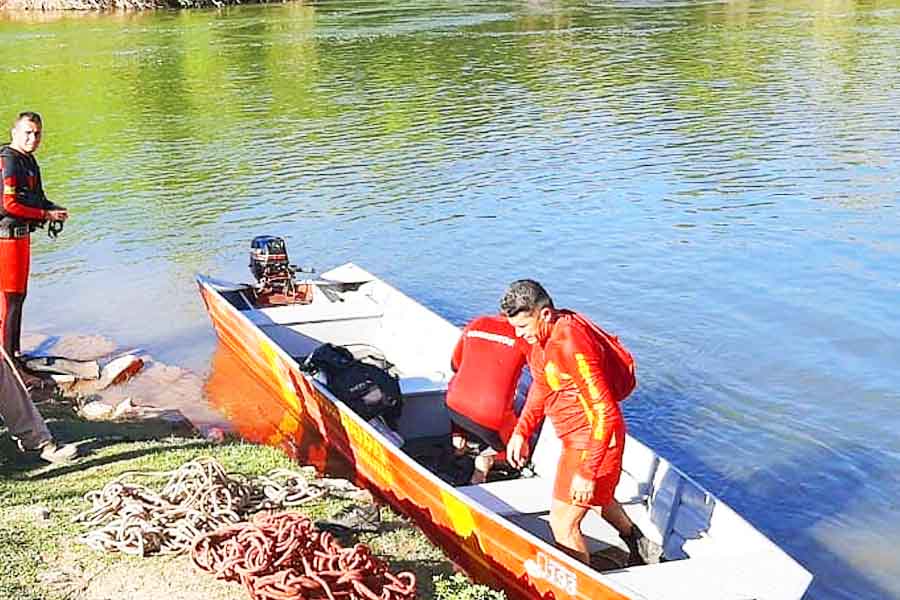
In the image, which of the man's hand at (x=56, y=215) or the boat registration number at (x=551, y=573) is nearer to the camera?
the boat registration number at (x=551, y=573)

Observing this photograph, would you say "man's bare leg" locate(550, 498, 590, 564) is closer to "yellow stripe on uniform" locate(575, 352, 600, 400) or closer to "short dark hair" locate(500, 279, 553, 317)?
"yellow stripe on uniform" locate(575, 352, 600, 400)

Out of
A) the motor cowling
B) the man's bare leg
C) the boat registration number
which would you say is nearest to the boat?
the boat registration number

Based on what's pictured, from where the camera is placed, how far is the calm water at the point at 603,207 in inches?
388

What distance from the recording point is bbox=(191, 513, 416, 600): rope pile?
5473mm

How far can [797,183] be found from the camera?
17.4 m

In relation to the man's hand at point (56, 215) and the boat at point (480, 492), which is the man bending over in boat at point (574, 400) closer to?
the boat at point (480, 492)

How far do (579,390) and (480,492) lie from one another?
5.66ft

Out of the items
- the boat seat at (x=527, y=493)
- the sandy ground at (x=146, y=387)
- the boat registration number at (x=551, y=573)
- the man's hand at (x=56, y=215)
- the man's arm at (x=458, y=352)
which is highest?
the man's hand at (x=56, y=215)

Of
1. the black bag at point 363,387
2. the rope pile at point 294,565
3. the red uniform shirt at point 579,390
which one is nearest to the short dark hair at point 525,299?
the red uniform shirt at point 579,390

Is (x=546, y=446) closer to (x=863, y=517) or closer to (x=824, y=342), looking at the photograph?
(x=863, y=517)

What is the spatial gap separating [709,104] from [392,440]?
17736 millimetres

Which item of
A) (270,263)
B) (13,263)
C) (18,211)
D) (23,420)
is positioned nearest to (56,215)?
(18,211)

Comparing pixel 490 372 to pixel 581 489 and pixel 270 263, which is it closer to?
pixel 581 489

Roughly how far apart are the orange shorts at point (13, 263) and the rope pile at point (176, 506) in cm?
266
